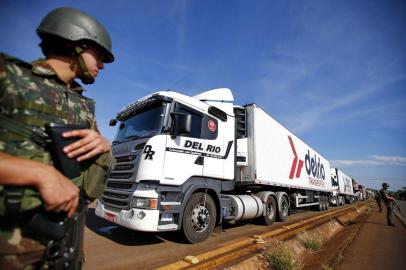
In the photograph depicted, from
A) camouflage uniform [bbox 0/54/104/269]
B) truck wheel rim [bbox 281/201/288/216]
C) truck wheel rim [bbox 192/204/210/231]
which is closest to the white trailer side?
truck wheel rim [bbox 281/201/288/216]

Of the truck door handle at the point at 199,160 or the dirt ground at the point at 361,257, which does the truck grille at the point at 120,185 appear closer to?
the truck door handle at the point at 199,160

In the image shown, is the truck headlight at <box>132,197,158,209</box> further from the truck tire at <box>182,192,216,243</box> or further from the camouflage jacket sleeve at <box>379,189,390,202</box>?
the camouflage jacket sleeve at <box>379,189,390,202</box>

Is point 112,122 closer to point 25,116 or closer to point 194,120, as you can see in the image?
point 194,120

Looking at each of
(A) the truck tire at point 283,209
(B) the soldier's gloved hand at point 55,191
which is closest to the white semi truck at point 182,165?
(A) the truck tire at point 283,209

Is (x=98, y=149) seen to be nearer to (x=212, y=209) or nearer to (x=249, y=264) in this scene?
(x=249, y=264)

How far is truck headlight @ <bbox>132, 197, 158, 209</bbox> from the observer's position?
4012 mm

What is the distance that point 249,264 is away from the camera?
3.63m

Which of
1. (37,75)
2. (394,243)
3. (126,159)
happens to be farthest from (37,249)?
(394,243)

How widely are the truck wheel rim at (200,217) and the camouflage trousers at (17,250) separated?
12.3ft

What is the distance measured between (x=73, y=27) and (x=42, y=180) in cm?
98

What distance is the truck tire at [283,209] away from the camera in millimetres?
8278

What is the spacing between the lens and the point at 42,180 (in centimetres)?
103

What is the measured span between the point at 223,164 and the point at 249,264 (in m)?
2.35

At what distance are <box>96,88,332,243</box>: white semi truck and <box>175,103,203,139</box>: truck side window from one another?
0.02m
